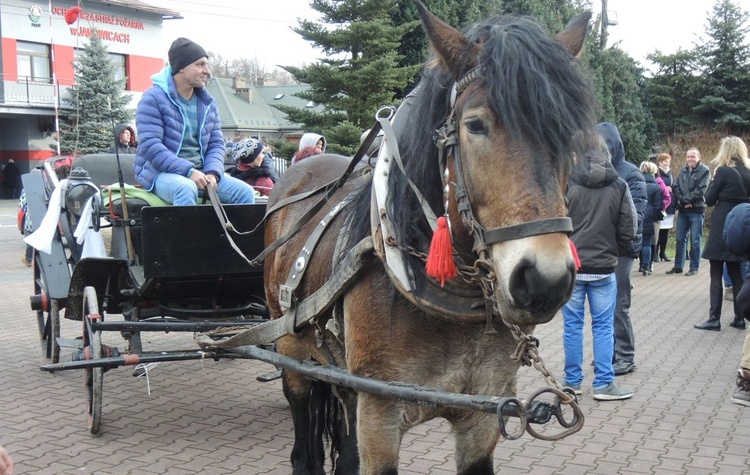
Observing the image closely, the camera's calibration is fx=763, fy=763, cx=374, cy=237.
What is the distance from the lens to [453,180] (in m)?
2.46

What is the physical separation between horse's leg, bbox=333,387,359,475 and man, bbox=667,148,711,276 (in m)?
9.61

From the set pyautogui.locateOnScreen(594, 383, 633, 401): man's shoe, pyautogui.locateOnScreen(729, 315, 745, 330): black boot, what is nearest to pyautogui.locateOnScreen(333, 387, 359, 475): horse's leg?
pyautogui.locateOnScreen(594, 383, 633, 401): man's shoe

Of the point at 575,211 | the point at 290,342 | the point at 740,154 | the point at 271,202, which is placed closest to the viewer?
the point at 290,342

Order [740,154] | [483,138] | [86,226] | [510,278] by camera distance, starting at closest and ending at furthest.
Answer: [510,278]
[483,138]
[86,226]
[740,154]

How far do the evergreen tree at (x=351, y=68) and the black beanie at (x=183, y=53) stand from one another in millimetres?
9743

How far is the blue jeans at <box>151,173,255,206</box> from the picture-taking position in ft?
16.5

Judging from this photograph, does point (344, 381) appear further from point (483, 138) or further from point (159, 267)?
point (159, 267)

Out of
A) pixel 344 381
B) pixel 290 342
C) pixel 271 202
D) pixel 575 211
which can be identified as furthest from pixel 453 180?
pixel 575 211

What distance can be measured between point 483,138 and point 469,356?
0.87 m

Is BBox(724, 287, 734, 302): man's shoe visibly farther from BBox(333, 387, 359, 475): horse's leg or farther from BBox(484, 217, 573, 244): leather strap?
BBox(484, 217, 573, 244): leather strap

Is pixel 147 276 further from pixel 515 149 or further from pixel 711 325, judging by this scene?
pixel 711 325

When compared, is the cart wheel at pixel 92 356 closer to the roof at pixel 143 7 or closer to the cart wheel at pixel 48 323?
the cart wheel at pixel 48 323

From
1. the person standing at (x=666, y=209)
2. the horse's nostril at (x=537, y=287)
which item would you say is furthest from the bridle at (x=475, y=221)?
the person standing at (x=666, y=209)

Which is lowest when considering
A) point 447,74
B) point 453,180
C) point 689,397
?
point 689,397
